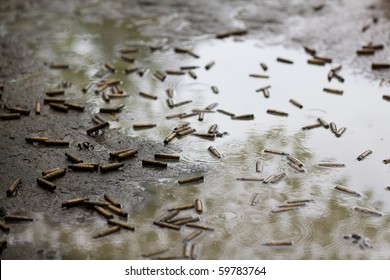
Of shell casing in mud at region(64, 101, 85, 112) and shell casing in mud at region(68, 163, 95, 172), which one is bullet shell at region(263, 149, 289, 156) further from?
shell casing in mud at region(64, 101, 85, 112)

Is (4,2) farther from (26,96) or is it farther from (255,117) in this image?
(255,117)

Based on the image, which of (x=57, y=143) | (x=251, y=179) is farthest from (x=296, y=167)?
(x=57, y=143)

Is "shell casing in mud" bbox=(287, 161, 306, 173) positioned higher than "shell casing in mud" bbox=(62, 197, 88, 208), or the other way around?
"shell casing in mud" bbox=(287, 161, 306, 173)

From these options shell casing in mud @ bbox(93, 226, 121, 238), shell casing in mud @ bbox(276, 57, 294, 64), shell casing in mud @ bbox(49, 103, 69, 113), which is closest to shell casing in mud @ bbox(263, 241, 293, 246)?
shell casing in mud @ bbox(93, 226, 121, 238)

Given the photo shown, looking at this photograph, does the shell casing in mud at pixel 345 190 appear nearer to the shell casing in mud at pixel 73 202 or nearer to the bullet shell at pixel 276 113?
the bullet shell at pixel 276 113

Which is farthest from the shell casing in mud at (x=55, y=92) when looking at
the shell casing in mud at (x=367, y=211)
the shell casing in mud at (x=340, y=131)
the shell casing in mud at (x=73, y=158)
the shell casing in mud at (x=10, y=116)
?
the shell casing in mud at (x=367, y=211)

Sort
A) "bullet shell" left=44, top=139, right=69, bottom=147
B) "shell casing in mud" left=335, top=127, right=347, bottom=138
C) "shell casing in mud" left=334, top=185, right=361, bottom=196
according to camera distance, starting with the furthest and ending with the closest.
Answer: "shell casing in mud" left=335, top=127, right=347, bottom=138 → "bullet shell" left=44, top=139, right=69, bottom=147 → "shell casing in mud" left=334, top=185, right=361, bottom=196

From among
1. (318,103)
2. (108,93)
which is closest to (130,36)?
(108,93)
